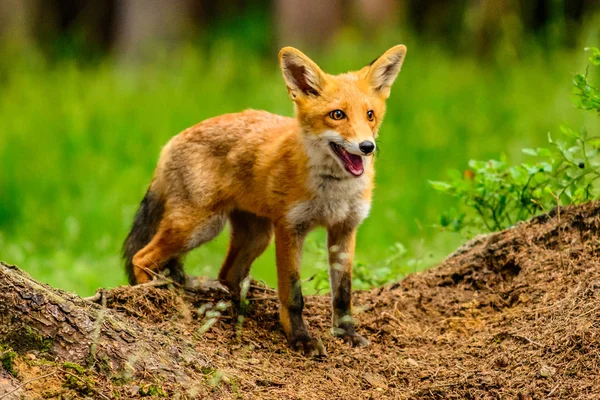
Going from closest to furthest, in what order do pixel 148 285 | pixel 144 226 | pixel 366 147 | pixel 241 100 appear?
pixel 366 147
pixel 148 285
pixel 144 226
pixel 241 100

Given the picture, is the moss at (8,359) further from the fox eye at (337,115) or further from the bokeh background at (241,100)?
the bokeh background at (241,100)

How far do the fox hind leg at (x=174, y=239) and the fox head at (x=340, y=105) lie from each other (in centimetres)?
88

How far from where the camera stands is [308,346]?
175 inches

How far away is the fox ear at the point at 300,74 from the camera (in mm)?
4785

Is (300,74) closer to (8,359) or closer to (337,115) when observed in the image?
(337,115)

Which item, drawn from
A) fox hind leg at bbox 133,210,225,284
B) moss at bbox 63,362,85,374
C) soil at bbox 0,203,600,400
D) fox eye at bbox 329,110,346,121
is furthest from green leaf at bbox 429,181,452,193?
moss at bbox 63,362,85,374

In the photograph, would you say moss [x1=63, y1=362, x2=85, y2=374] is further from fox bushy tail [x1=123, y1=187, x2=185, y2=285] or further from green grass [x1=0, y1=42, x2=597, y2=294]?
green grass [x1=0, y1=42, x2=597, y2=294]

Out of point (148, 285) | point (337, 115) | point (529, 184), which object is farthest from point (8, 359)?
point (529, 184)

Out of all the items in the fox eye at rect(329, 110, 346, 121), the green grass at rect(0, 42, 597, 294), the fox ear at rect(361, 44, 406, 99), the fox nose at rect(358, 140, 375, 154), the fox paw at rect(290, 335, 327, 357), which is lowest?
the green grass at rect(0, 42, 597, 294)

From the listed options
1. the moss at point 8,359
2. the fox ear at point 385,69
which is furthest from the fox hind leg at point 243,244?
the moss at point 8,359

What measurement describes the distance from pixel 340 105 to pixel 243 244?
1.35m

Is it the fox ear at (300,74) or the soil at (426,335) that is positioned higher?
the fox ear at (300,74)

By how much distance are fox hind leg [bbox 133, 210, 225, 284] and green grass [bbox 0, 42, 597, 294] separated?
7.41 feet

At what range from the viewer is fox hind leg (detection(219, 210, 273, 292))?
5488 millimetres
